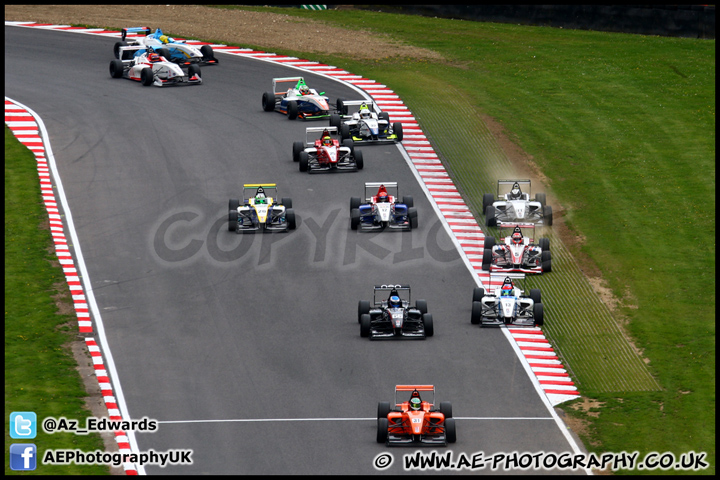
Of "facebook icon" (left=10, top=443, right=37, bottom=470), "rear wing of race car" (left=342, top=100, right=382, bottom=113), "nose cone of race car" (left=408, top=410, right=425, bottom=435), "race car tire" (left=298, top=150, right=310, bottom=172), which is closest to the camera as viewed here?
"facebook icon" (left=10, top=443, right=37, bottom=470)

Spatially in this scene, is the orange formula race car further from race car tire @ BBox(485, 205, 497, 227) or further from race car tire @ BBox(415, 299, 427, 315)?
race car tire @ BBox(485, 205, 497, 227)

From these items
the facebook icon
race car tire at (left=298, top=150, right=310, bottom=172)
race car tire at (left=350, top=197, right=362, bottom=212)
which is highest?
race car tire at (left=298, top=150, right=310, bottom=172)

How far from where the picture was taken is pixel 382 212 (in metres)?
44.1

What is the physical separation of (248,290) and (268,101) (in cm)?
1807

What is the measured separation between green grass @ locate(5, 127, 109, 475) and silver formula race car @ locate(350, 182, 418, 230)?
35.5ft

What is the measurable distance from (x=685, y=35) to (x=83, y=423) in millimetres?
47132

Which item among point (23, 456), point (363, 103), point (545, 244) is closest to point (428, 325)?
point (545, 244)

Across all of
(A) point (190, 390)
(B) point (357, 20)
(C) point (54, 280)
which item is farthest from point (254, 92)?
(A) point (190, 390)

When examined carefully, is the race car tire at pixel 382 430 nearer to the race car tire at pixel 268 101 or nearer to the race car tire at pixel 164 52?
the race car tire at pixel 268 101

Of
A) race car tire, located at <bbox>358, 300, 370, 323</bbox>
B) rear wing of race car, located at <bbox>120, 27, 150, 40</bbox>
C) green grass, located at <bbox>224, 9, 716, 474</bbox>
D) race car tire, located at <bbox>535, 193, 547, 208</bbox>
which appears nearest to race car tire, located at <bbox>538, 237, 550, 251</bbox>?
green grass, located at <bbox>224, 9, 716, 474</bbox>

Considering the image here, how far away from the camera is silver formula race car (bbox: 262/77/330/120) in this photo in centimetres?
5488

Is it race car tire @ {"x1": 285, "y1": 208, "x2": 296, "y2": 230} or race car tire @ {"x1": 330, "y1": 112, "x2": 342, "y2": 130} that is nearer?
race car tire @ {"x1": 285, "y1": 208, "x2": 296, "y2": 230}

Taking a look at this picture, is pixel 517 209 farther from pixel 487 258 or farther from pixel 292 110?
pixel 292 110

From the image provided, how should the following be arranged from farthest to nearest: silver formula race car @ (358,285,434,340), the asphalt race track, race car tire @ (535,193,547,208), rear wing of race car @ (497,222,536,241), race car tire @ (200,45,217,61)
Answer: race car tire @ (200,45,217,61)
race car tire @ (535,193,547,208)
rear wing of race car @ (497,222,536,241)
silver formula race car @ (358,285,434,340)
the asphalt race track
